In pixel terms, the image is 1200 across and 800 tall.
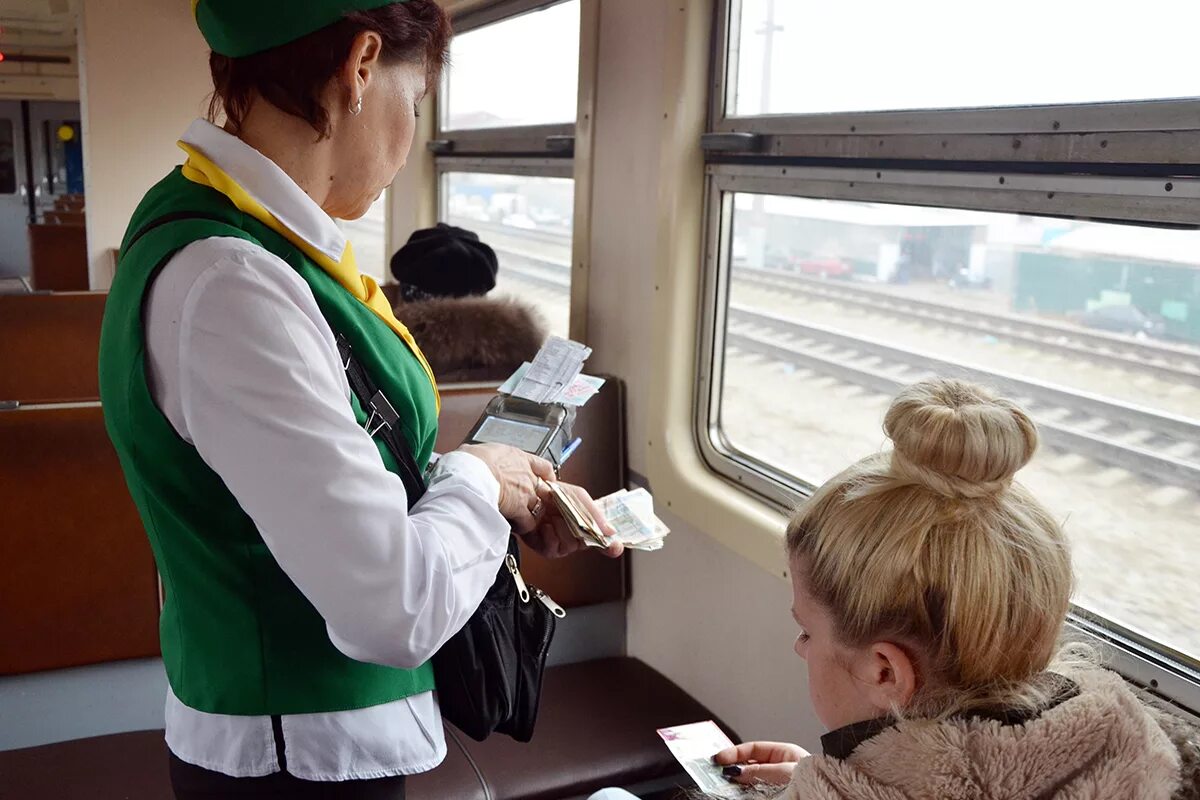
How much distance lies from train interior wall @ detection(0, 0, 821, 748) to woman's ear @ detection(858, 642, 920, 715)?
1134 millimetres

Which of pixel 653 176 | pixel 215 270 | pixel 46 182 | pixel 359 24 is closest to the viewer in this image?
pixel 215 270

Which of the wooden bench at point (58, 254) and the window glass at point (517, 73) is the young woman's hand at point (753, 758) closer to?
the window glass at point (517, 73)

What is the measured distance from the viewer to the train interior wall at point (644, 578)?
2559 mm

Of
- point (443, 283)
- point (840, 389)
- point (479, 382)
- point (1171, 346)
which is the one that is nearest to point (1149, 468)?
point (1171, 346)

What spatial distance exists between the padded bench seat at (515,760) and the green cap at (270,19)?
5.40 ft

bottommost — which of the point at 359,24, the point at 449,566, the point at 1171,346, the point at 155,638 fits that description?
the point at 155,638

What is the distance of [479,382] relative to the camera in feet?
10.2

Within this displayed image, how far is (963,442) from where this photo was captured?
1.19m

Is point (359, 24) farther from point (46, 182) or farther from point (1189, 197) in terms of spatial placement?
point (46, 182)

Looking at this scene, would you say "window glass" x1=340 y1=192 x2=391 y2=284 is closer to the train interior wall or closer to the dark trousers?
the train interior wall

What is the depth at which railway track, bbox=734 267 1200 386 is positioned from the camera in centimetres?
166

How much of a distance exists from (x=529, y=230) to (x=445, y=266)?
0.57 m

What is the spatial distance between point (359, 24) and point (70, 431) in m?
1.68

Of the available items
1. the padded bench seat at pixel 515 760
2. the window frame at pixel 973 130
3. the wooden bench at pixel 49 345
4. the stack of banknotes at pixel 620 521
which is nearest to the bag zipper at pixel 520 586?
the stack of banknotes at pixel 620 521
